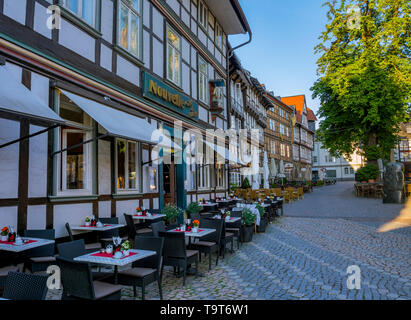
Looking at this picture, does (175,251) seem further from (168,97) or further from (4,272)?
(168,97)

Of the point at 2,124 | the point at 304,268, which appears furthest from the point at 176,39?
the point at 304,268

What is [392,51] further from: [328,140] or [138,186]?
[138,186]

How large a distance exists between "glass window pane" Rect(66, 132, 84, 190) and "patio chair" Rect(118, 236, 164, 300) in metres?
2.58

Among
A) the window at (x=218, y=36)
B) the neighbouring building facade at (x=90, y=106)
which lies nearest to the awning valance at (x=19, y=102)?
the neighbouring building facade at (x=90, y=106)

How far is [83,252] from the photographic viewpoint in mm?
4453

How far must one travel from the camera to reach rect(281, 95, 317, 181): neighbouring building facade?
51.4 metres

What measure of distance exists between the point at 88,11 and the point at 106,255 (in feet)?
18.0

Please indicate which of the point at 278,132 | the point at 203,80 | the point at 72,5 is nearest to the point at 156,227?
the point at 72,5

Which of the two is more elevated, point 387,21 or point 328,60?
point 387,21

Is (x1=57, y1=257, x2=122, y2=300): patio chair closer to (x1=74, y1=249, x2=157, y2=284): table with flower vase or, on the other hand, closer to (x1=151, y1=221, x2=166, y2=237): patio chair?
(x1=74, y1=249, x2=157, y2=284): table with flower vase

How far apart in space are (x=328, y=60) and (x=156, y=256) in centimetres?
2253

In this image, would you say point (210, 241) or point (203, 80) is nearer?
point (210, 241)

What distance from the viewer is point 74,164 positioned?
21.6 ft

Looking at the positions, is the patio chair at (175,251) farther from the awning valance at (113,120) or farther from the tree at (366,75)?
the tree at (366,75)
